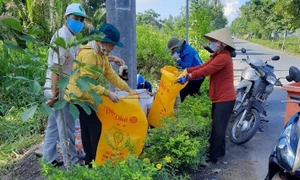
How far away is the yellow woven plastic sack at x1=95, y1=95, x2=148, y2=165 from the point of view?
287cm

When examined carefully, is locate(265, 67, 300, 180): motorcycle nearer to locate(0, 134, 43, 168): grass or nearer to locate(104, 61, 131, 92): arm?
locate(104, 61, 131, 92): arm

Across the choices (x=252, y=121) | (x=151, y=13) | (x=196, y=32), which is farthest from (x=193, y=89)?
(x=151, y=13)

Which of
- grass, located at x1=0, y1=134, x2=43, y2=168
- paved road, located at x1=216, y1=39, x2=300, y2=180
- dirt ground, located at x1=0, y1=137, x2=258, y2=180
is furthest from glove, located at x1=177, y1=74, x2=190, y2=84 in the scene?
grass, located at x1=0, y1=134, x2=43, y2=168

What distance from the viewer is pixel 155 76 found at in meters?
7.33

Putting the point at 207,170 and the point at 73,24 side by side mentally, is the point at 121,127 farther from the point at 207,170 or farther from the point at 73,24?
the point at 207,170

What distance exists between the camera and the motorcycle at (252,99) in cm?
445

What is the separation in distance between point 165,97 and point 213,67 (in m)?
0.67

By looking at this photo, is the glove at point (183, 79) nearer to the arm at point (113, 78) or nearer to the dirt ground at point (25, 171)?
the arm at point (113, 78)

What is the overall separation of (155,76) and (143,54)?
642mm

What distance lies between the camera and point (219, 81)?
3662mm

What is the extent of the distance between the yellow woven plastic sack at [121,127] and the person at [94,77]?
101mm

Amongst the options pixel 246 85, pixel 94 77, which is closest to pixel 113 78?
pixel 94 77

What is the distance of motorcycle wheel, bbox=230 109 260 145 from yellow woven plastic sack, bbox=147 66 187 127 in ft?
4.01

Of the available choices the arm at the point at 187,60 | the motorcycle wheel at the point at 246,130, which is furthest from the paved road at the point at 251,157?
the arm at the point at 187,60
